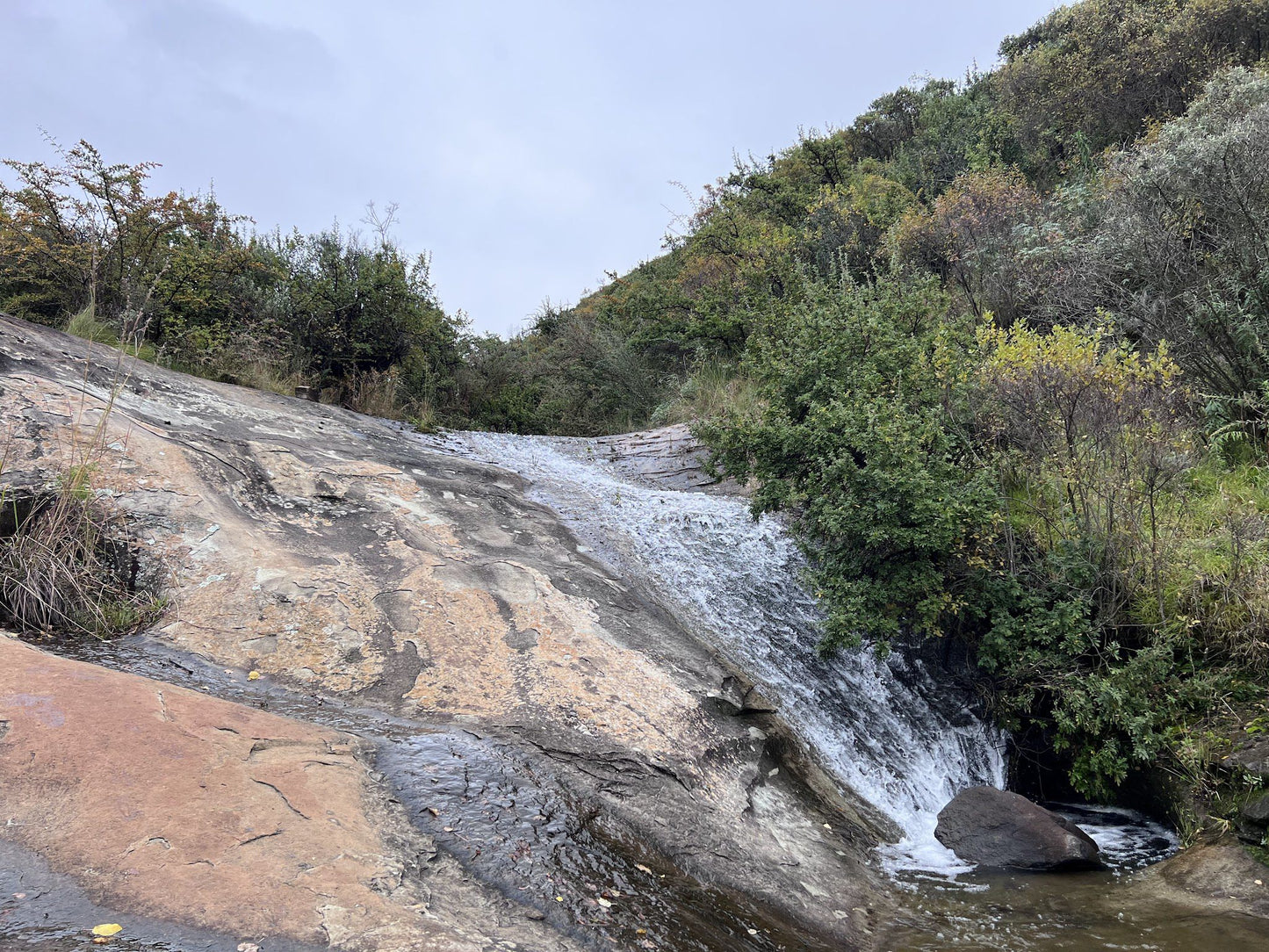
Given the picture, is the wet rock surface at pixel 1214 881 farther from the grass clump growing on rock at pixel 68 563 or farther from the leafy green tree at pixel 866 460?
the grass clump growing on rock at pixel 68 563

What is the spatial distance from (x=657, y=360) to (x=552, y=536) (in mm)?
11308

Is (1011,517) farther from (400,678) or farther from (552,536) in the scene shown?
(400,678)

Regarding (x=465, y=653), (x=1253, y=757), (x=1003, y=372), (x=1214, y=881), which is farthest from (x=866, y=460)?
(x=465, y=653)

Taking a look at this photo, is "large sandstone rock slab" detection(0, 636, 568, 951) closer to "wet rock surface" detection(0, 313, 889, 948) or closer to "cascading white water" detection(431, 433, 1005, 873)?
"wet rock surface" detection(0, 313, 889, 948)

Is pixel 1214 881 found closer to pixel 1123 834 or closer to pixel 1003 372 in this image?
pixel 1123 834

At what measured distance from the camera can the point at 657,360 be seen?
1809 centimetres

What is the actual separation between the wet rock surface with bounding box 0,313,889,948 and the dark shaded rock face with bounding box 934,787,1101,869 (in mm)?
696

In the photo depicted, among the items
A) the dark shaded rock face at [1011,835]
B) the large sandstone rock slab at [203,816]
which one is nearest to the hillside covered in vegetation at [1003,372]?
the dark shaded rock face at [1011,835]

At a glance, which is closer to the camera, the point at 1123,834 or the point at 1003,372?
the point at 1123,834

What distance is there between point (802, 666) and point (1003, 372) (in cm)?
347

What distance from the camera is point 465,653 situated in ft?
16.0

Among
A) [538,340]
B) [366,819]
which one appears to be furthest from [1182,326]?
[538,340]

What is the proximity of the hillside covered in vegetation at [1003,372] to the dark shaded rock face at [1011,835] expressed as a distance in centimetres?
106

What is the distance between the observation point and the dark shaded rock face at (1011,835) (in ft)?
15.9
